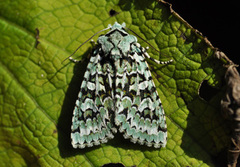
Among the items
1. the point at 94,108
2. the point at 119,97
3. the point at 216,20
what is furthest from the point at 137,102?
the point at 216,20

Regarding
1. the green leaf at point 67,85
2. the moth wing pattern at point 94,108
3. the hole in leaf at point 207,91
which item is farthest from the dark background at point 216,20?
the moth wing pattern at point 94,108

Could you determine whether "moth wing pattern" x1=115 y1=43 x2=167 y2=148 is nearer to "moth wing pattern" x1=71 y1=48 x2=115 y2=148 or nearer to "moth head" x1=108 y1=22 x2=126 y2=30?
"moth wing pattern" x1=71 y1=48 x2=115 y2=148

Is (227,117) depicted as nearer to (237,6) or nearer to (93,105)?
(237,6)

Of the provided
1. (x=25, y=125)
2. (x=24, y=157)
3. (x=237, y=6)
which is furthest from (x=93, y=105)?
(x=237, y=6)

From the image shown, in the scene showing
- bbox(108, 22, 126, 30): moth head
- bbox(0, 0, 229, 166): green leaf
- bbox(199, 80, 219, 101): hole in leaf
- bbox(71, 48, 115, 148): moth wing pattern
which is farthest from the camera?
bbox(71, 48, 115, 148): moth wing pattern

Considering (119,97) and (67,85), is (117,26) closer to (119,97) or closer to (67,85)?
(119,97)

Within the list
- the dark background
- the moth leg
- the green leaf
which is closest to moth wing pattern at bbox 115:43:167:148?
the green leaf
